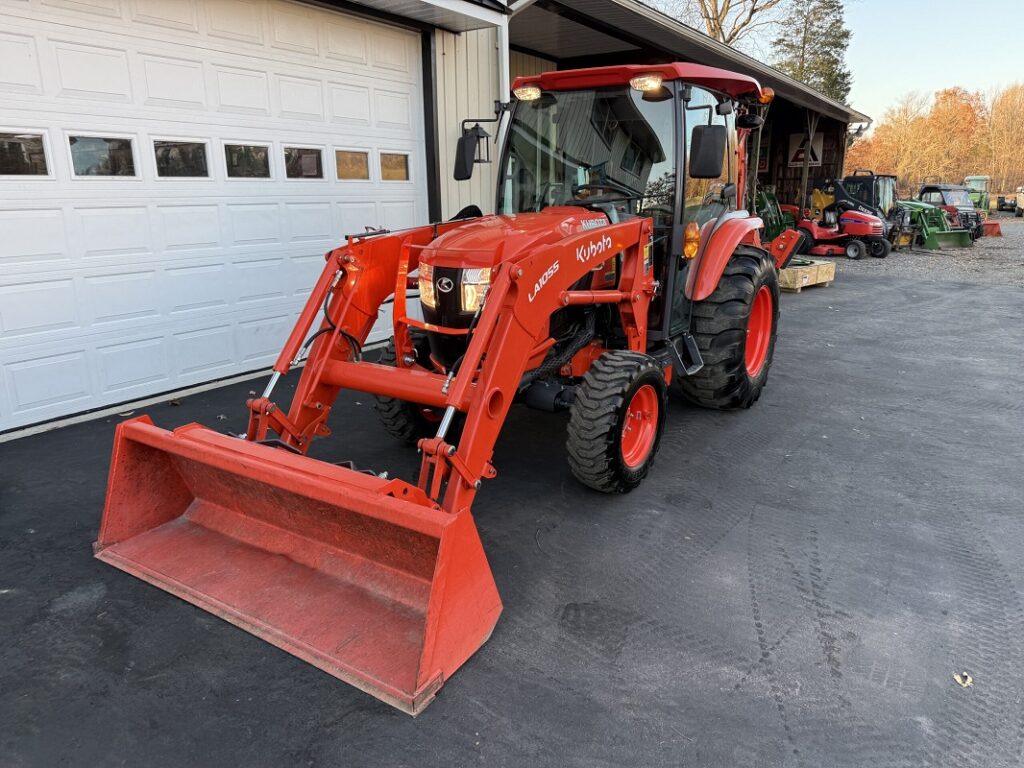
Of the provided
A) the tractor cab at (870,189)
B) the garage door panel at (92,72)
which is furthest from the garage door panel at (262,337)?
the tractor cab at (870,189)

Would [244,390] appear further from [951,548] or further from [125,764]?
[951,548]

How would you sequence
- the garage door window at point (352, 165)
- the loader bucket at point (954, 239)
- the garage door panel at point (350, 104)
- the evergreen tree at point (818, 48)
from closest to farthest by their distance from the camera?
the garage door panel at point (350, 104) < the garage door window at point (352, 165) < the loader bucket at point (954, 239) < the evergreen tree at point (818, 48)

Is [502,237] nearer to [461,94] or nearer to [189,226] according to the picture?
[189,226]

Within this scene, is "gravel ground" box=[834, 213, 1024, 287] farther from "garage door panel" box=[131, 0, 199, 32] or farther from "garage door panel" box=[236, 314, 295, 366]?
"garage door panel" box=[131, 0, 199, 32]

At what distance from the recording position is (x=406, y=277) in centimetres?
402

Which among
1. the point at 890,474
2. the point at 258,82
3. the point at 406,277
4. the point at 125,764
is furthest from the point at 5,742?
the point at 258,82

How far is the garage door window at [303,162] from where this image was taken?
6336 millimetres

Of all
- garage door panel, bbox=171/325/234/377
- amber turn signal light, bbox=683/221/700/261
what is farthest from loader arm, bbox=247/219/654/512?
garage door panel, bbox=171/325/234/377

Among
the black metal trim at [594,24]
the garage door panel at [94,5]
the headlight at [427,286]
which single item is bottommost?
the headlight at [427,286]

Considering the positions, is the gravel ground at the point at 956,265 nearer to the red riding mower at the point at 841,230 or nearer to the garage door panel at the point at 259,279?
the red riding mower at the point at 841,230

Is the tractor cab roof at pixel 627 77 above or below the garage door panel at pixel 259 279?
above

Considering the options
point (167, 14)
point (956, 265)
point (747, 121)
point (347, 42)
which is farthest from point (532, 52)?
point (956, 265)

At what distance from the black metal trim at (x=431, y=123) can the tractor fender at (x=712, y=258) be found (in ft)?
11.4

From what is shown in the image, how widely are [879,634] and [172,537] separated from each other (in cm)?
311
